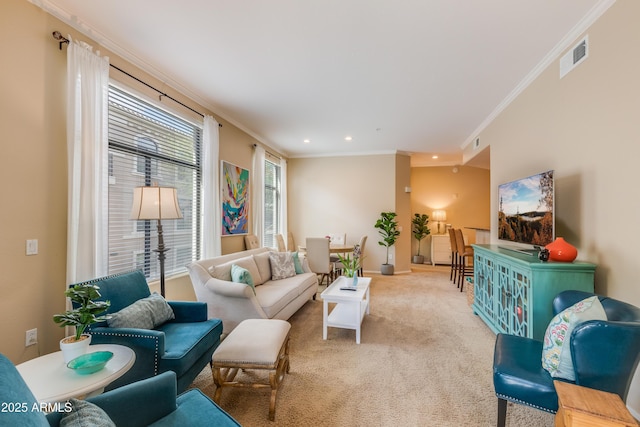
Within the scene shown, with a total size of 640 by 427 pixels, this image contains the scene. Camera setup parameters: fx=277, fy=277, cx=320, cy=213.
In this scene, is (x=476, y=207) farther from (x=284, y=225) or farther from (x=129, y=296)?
(x=129, y=296)

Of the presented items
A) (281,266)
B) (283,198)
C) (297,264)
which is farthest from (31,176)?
(283,198)

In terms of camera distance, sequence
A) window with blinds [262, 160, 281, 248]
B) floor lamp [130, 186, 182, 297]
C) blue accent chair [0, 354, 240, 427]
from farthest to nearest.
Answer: window with blinds [262, 160, 281, 248], floor lamp [130, 186, 182, 297], blue accent chair [0, 354, 240, 427]

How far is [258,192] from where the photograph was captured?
5.50 metres

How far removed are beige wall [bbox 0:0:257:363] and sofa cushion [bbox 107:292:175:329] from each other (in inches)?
27.0

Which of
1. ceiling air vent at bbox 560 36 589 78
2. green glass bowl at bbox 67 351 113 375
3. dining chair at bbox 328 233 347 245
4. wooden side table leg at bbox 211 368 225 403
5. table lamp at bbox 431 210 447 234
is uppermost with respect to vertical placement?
ceiling air vent at bbox 560 36 589 78

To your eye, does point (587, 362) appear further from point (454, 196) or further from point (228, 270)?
point (454, 196)

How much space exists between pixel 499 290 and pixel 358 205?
426 centimetres

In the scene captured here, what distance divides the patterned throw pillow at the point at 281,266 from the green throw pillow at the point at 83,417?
10.3 feet

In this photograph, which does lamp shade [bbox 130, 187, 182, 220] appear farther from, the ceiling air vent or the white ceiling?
the ceiling air vent

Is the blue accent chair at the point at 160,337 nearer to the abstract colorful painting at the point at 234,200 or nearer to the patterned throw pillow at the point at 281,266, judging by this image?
the patterned throw pillow at the point at 281,266

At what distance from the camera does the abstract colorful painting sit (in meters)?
4.42

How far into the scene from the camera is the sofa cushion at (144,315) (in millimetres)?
1938

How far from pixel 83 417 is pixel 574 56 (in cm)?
404

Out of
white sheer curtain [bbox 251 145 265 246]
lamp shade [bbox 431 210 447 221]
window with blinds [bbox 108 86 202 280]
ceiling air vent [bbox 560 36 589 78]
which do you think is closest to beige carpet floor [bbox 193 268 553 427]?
window with blinds [bbox 108 86 202 280]
